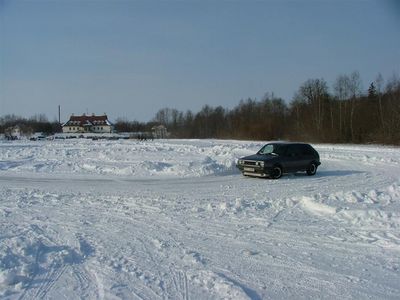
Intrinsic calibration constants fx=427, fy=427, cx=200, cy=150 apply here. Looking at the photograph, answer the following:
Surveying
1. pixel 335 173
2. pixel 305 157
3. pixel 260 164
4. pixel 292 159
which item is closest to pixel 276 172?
pixel 260 164

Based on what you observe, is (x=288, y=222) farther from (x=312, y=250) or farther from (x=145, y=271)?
(x=145, y=271)

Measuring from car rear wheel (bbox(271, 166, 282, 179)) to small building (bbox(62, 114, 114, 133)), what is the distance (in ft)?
448

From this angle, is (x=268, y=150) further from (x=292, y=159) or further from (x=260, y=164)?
(x=260, y=164)

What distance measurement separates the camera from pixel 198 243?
7797mm

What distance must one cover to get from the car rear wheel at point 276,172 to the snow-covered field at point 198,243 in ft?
10.2

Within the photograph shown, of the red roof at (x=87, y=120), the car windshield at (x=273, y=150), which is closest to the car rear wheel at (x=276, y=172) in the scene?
the car windshield at (x=273, y=150)

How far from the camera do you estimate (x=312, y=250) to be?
7.33 metres

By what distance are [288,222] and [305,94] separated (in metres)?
84.8

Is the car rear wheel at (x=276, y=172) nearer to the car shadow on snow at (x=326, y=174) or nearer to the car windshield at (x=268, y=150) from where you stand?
the car shadow on snow at (x=326, y=174)

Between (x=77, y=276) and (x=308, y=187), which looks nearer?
(x=77, y=276)

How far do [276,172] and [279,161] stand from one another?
1.74 ft

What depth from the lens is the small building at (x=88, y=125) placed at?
151 m

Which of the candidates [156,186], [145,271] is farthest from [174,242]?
[156,186]

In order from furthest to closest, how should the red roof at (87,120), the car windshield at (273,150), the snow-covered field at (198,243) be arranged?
the red roof at (87,120) → the car windshield at (273,150) → the snow-covered field at (198,243)
